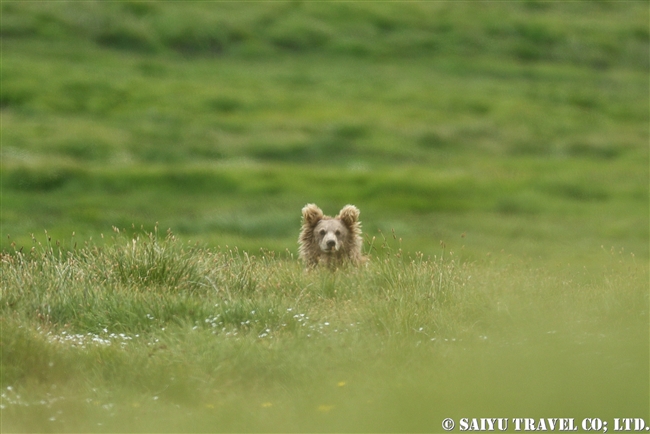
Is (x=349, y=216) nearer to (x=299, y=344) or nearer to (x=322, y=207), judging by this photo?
(x=299, y=344)

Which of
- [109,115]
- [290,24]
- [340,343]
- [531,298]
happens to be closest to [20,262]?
[340,343]

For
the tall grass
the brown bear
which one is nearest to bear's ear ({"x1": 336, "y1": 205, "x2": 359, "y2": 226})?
the brown bear

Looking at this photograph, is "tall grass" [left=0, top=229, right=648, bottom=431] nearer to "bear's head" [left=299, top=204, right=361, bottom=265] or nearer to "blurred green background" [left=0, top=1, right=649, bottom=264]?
"bear's head" [left=299, top=204, right=361, bottom=265]

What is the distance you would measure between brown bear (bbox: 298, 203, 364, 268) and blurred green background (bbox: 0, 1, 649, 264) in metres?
2.91

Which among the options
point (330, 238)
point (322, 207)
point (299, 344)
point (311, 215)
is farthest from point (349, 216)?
point (322, 207)

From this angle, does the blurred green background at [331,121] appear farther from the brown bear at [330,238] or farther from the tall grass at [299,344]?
the tall grass at [299,344]

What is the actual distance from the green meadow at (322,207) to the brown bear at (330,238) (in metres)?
0.74

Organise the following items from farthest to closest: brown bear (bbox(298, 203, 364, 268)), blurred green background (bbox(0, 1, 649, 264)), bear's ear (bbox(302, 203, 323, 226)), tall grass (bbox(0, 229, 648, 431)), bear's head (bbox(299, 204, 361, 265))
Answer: blurred green background (bbox(0, 1, 649, 264)) → bear's ear (bbox(302, 203, 323, 226)) → bear's head (bbox(299, 204, 361, 265)) → brown bear (bbox(298, 203, 364, 268)) → tall grass (bbox(0, 229, 648, 431))

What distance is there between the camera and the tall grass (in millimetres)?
7172

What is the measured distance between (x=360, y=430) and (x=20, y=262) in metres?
5.07

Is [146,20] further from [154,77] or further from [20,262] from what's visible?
[20,262]

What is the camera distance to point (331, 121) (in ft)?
122

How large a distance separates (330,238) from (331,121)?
2550 centimetres

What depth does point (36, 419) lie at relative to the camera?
713 cm
